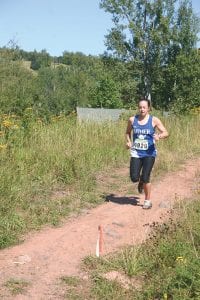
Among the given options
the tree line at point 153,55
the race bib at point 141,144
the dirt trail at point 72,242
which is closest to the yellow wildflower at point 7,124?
the dirt trail at point 72,242

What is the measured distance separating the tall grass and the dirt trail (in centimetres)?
28

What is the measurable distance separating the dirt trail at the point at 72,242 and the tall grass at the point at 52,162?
278mm

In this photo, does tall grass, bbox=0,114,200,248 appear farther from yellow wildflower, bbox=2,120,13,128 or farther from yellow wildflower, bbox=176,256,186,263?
yellow wildflower, bbox=176,256,186,263

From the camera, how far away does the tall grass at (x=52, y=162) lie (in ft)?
18.6

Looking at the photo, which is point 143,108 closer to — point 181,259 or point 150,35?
point 181,259

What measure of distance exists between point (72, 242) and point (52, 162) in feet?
8.36

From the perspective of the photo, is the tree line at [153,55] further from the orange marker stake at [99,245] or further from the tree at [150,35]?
the orange marker stake at [99,245]

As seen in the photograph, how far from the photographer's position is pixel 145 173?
6.43 m

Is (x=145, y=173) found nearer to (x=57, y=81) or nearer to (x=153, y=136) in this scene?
(x=153, y=136)

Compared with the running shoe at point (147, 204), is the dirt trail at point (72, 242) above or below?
below

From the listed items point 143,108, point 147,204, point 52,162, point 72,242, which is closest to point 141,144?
point 143,108

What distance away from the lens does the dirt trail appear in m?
4.08

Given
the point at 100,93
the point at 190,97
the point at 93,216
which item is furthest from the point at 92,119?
the point at 190,97

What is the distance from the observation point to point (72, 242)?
16.3 ft
